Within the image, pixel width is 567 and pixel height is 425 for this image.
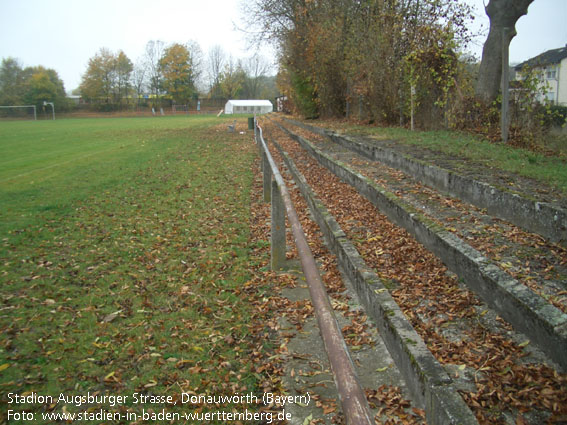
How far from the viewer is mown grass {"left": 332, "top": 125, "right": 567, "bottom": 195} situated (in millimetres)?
6586

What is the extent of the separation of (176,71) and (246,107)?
16.9 m

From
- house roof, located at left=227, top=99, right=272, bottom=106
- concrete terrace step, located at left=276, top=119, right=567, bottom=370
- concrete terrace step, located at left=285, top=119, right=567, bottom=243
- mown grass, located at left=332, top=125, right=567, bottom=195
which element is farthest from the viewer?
house roof, located at left=227, top=99, right=272, bottom=106

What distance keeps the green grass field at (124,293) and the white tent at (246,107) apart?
307 ft

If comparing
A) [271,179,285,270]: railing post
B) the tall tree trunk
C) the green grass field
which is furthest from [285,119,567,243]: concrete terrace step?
the tall tree trunk

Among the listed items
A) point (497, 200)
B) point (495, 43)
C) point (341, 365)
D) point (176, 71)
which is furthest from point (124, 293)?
point (176, 71)

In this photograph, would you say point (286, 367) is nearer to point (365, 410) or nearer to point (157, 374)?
point (157, 374)

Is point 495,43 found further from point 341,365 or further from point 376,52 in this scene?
point 341,365

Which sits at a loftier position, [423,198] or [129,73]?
[129,73]

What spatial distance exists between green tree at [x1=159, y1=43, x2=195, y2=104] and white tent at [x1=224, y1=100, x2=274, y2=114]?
9955mm

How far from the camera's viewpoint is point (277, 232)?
563 cm

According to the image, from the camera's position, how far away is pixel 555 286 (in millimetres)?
3688

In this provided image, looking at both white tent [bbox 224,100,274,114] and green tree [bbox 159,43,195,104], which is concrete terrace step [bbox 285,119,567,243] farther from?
white tent [bbox 224,100,274,114]

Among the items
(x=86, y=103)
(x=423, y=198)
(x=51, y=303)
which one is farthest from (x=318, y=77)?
(x=86, y=103)

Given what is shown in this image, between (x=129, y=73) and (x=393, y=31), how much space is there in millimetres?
88168
